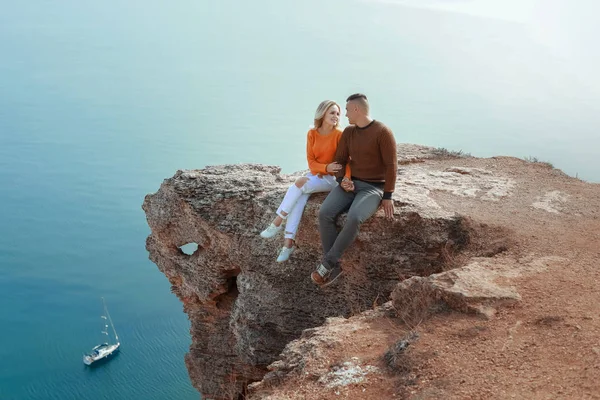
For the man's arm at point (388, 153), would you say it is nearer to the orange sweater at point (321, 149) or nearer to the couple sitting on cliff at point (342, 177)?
the couple sitting on cliff at point (342, 177)

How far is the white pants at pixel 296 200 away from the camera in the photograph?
332 inches

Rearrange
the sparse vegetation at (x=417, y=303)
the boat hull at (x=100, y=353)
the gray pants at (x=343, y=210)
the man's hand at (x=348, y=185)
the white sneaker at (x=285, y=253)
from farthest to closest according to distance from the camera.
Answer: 1. the boat hull at (x=100, y=353)
2. the white sneaker at (x=285, y=253)
3. the man's hand at (x=348, y=185)
4. the gray pants at (x=343, y=210)
5. the sparse vegetation at (x=417, y=303)

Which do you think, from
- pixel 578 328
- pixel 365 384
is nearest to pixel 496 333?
pixel 578 328

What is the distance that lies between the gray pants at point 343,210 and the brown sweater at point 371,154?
0.16 meters

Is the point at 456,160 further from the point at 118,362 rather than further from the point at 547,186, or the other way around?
the point at 118,362

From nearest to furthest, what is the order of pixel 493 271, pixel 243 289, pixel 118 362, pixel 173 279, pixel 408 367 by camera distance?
pixel 408 367 < pixel 493 271 < pixel 243 289 < pixel 173 279 < pixel 118 362

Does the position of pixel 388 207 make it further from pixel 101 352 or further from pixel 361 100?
pixel 101 352

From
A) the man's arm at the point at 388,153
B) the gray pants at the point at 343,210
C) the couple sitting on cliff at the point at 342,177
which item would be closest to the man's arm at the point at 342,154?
the couple sitting on cliff at the point at 342,177

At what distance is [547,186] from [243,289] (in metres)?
6.20

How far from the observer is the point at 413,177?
1087 centimetres

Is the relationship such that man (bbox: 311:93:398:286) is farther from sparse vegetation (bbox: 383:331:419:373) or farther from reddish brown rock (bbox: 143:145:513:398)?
sparse vegetation (bbox: 383:331:419:373)

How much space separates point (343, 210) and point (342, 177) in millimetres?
497

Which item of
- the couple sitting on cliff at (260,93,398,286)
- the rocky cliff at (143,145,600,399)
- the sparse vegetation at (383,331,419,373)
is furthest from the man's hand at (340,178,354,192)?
the sparse vegetation at (383,331,419,373)

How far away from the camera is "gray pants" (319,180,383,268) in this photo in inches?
304
